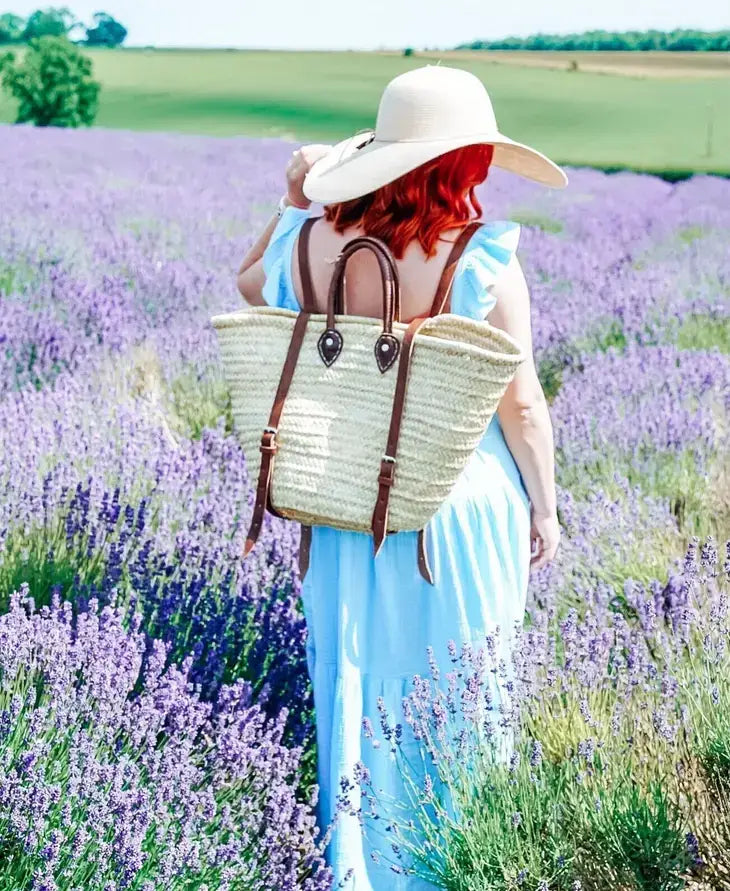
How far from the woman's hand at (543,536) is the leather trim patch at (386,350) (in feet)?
1.70

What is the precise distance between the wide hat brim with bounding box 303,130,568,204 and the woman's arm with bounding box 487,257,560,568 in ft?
0.73

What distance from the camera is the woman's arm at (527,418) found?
2041 mm

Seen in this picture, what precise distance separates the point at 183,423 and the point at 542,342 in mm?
1818

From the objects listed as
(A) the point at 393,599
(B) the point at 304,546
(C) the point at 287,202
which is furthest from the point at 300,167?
(A) the point at 393,599

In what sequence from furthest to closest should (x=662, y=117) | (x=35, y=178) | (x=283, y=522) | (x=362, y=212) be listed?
1. (x=662, y=117)
2. (x=35, y=178)
3. (x=283, y=522)
4. (x=362, y=212)

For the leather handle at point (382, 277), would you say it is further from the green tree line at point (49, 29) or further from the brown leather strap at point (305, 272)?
the green tree line at point (49, 29)

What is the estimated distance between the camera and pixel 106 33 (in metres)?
36.2

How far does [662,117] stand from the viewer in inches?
1019

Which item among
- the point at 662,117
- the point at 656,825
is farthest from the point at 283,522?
the point at 662,117

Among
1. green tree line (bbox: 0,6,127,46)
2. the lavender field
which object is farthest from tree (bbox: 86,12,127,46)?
the lavender field

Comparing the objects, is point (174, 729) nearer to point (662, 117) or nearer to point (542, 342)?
point (542, 342)

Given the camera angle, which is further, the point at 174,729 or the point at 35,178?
the point at 35,178

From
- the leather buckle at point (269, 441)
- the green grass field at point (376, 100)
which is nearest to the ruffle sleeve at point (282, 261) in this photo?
the leather buckle at point (269, 441)

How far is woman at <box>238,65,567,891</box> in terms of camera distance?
6.61 ft
